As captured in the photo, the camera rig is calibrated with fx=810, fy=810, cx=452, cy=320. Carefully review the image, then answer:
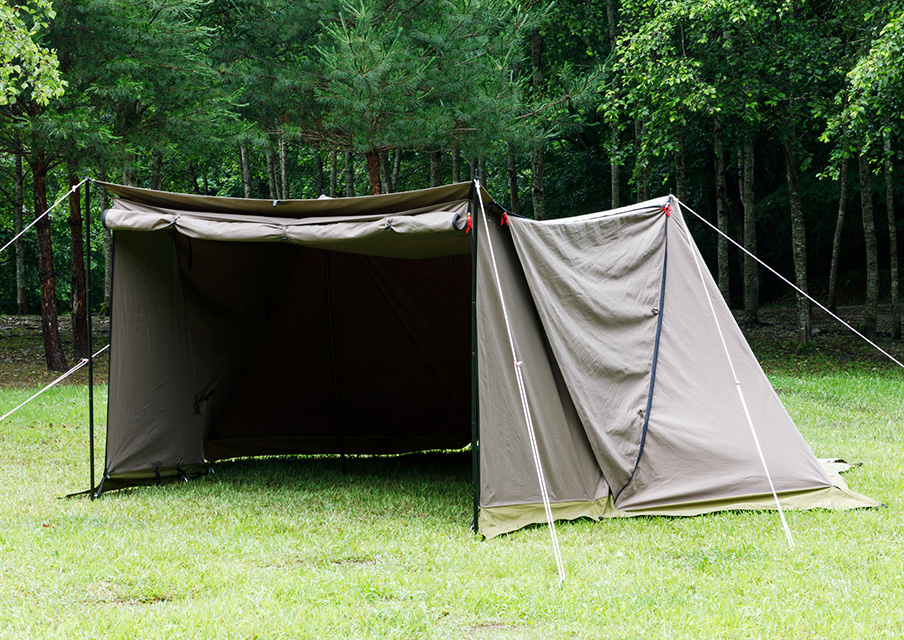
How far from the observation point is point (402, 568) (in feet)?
12.0

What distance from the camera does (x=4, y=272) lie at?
2177 cm

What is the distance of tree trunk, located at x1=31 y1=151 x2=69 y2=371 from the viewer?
10.8 m

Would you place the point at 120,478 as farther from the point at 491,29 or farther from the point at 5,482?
the point at 491,29

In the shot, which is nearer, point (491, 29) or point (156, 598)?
point (156, 598)

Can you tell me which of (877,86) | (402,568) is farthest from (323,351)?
(877,86)

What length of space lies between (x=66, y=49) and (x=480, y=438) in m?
8.42

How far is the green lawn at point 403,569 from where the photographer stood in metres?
3.01

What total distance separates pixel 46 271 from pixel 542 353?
29.7 feet

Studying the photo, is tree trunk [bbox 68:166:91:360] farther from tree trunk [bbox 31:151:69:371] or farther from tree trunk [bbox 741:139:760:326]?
tree trunk [bbox 741:139:760:326]

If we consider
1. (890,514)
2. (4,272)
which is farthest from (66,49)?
(4,272)

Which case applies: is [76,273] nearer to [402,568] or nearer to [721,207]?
[402,568]

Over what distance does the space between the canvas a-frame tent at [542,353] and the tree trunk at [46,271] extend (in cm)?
609

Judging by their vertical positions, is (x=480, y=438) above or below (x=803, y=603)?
above

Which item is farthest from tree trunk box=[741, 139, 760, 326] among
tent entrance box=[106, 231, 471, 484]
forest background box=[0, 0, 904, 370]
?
tent entrance box=[106, 231, 471, 484]
